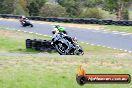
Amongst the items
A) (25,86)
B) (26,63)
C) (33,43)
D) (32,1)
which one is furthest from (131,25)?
(32,1)

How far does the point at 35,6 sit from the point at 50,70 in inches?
2655

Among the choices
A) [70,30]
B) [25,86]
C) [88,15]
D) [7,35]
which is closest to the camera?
[25,86]

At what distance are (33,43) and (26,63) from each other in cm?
1156

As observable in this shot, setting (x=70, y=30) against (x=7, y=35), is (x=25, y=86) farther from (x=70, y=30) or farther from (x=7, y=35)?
(x=70, y=30)

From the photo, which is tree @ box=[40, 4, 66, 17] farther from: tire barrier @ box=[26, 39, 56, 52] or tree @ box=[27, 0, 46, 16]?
tire barrier @ box=[26, 39, 56, 52]

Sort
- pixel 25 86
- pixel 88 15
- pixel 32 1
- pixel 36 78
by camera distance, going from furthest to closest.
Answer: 1. pixel 32 1
2. pixel 88 15
3. pixel 36 78
4. pixel 25 86

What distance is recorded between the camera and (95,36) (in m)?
32.3

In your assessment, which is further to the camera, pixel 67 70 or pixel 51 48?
pixel 51 48

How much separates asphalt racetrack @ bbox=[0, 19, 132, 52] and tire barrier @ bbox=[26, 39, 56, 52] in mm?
4803

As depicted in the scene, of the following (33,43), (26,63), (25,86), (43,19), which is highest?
(25,86)

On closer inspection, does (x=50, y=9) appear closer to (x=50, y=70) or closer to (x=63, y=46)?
(x=63, y=46)

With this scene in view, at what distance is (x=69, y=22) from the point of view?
42781mm

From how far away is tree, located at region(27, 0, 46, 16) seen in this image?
7812cm

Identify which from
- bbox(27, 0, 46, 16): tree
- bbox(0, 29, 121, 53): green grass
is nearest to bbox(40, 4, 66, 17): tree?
bbox(27, 0, 46, 16): tree
